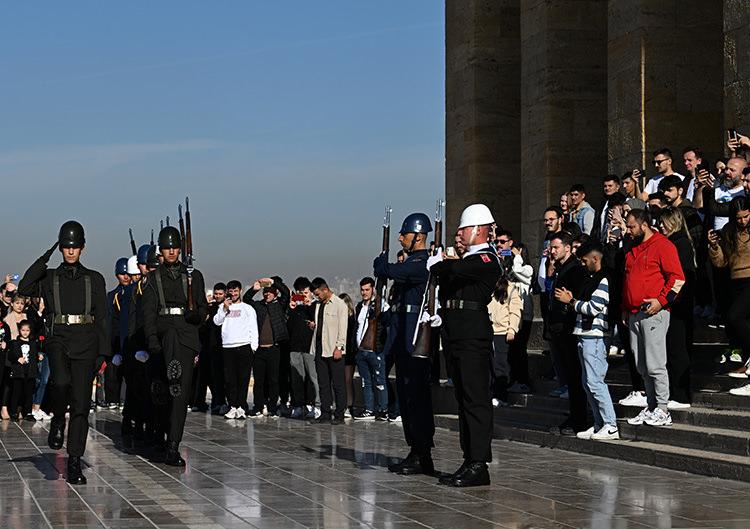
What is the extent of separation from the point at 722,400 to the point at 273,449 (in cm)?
466

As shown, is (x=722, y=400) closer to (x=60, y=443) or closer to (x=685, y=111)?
(x=60, y=443)

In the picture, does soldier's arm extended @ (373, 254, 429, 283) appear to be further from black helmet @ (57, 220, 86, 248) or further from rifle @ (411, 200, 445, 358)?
A: black helmet @ (57, 220, 86, 248)

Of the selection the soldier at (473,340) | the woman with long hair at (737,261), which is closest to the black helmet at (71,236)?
the soldier at (473,340)

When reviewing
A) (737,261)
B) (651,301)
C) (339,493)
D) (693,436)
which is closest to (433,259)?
(339,493)

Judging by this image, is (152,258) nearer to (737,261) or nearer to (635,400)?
(635,400)

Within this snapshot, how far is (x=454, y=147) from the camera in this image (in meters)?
28.0

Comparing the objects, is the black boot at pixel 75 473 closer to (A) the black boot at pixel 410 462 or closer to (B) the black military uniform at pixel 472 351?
(A) the black boot at pixel 410 462

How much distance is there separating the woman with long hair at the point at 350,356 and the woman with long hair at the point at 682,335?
24.2ft

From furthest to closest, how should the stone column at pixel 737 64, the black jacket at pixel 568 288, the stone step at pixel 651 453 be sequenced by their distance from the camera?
1. the stone column at pixel 737 64
2. the black jacket at pixel 568 288
3. the stone step at pixel 651 453

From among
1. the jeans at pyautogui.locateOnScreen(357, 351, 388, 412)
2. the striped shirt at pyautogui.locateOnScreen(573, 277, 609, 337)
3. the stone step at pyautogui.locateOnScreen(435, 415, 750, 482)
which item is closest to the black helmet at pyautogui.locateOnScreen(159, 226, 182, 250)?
the stone step at pyautogui.locateOnScreen(435, 415, 750, 482)

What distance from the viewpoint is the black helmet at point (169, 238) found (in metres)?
13.8

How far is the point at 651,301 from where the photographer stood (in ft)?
44.2

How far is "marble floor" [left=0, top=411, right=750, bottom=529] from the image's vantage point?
9.65 m

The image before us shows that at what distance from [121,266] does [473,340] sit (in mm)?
9222
